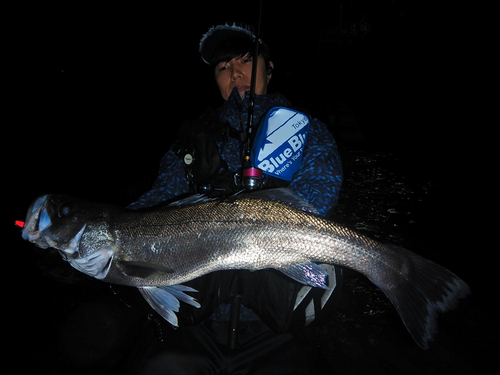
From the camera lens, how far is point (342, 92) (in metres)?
16.4

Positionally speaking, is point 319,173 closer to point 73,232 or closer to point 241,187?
point 241,187

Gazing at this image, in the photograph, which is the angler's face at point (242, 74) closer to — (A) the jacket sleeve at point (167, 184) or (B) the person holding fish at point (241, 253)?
(B) the person holding fish at point (241, 253)

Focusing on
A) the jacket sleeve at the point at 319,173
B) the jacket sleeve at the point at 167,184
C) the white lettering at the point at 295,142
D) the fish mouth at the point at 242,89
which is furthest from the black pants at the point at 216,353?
the fish mouth at the point at 242,89

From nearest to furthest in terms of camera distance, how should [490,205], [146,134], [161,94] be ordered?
[490,205] < [146,134] < [161,94]

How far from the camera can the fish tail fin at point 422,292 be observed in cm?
152

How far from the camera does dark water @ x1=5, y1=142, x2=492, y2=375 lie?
9.27 ft

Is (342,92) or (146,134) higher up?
(342,92)

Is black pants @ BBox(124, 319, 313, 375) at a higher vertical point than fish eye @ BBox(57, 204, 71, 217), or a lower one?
lower

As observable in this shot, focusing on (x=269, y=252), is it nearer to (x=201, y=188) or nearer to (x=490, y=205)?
(x=201, y=188)

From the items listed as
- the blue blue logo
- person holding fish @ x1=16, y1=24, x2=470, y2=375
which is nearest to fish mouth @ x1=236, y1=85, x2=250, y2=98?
person holding fish @ x1=16, y1=24, x2=470, y2=375

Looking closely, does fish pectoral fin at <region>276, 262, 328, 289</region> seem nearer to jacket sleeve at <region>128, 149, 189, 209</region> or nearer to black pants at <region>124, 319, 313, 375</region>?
black pants at <region>124, 319, 313, 375</region>

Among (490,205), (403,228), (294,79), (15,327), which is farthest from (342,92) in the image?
(15,327)

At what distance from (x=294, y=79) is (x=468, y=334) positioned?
20380 millimetres

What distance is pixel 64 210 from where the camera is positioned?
1.69 m
